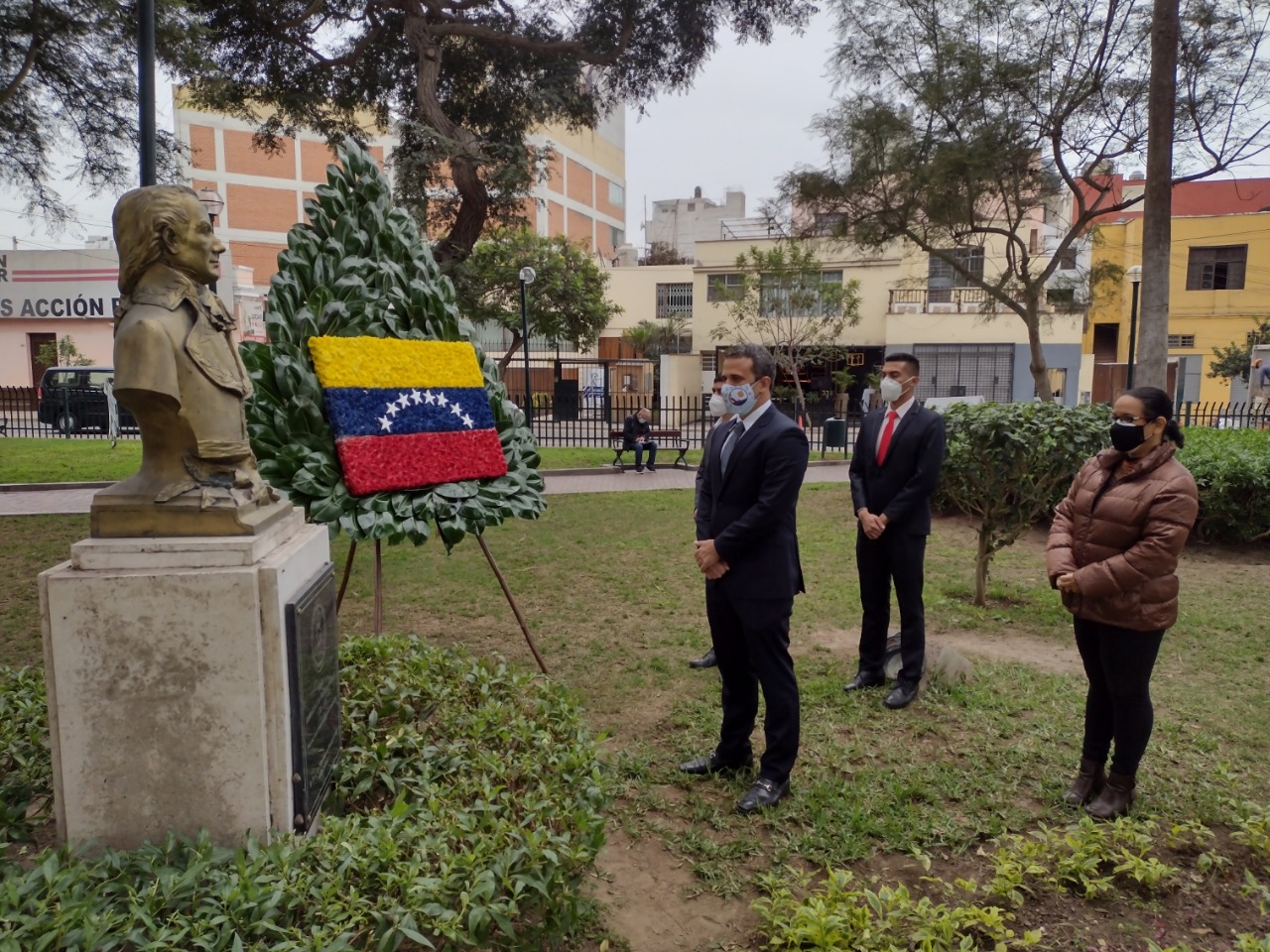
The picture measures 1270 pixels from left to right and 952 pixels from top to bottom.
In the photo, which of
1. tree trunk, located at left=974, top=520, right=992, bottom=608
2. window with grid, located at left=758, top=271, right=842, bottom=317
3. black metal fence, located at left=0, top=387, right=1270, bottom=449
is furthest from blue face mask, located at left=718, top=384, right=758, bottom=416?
window with grid, located at left=758, top=271, right=842, bottom=317

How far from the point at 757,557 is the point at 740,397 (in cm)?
64

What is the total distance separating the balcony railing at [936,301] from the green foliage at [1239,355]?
737cm

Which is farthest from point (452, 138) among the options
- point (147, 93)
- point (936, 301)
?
point (936, 301)

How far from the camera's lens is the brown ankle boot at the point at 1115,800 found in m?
3.44

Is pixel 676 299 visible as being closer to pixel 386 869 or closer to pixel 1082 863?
pixel 1082 863

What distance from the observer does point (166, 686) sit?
236cm

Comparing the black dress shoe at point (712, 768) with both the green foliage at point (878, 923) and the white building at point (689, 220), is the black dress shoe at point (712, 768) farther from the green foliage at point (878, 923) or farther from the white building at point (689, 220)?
the white building at point (689, 220)

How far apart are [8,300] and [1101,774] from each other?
3536 cm

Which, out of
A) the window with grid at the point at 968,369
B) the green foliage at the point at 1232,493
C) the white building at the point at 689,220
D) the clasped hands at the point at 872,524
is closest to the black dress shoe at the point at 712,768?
the clasped hands at the point at 872,524

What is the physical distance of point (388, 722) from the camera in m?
3.34

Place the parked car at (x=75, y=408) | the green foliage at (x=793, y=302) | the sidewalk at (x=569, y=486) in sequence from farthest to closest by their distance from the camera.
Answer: the green foliage at (x=793, y=302), the parked car at (x=75, y=408), the sidewalk at (x=569, y=486)

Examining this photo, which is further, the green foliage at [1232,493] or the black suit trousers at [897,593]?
the green foliage at [1232,493]

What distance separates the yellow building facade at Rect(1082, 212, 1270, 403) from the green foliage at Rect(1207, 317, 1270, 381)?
1.31 feet

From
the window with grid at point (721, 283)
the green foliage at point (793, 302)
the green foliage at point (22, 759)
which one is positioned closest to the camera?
the green foliage at point (22, 759)
